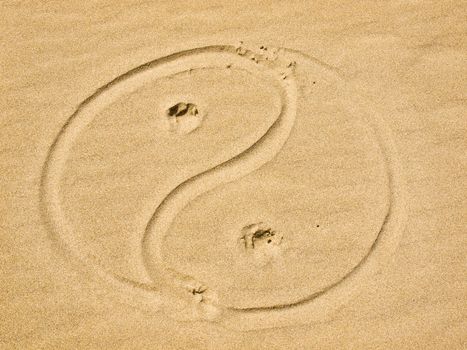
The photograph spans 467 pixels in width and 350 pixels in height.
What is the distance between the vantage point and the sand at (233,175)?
2.32 metres

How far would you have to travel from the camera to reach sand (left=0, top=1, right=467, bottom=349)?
2320mm

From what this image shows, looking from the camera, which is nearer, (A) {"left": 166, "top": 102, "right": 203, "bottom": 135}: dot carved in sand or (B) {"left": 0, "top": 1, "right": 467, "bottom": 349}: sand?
(B) {"left": 0, "top": 1, "right": 467, "bottom": 349}: sand

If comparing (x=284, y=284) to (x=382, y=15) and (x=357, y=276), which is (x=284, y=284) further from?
(x=382, y=15)

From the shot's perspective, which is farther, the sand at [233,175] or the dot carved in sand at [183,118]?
the dot carved in sand at [183,118]

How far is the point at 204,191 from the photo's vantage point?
2463mm

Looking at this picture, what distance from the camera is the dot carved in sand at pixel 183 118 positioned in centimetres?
255

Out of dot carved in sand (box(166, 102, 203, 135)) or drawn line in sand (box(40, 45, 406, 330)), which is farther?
dot carved in sand (box(166, 102, 203, 135))

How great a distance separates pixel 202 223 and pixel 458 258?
1319 millimetres

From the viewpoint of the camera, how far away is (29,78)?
258 centimetres

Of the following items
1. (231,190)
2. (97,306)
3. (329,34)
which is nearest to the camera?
(97,306)

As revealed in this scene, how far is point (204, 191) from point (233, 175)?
0.57 ft

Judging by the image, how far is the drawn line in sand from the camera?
7.64 ft

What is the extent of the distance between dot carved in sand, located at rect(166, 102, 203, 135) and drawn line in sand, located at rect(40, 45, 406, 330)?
0.5 inches

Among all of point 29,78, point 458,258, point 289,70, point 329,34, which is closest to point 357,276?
point 458,258
